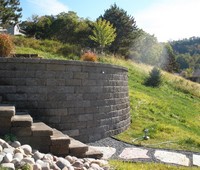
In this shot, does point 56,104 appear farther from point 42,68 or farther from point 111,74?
point 111,74

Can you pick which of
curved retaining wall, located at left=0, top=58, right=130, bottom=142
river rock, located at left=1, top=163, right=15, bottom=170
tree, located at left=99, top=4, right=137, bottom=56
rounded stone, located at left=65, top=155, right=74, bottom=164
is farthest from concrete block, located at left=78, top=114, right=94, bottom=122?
tree, located at left=99, top=4, right=137, bottom=56

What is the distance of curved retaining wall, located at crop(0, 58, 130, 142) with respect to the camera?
6164mm

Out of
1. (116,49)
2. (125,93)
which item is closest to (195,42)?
(116,49)

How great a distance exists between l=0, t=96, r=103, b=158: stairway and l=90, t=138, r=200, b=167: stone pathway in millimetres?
1193

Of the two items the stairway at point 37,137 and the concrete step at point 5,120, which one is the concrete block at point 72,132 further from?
the concrete step at point 5,120

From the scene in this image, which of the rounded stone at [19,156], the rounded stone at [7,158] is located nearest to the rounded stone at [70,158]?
the rounded stone at [19,156]

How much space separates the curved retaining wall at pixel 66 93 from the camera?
6164 mm

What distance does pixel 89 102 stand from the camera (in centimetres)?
712

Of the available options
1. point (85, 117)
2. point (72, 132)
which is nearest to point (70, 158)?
point (72, 132)

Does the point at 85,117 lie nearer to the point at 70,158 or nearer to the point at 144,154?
the point at 144,154

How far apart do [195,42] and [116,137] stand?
128m

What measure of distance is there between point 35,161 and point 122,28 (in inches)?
1418

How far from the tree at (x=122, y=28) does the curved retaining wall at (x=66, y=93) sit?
30614 mm

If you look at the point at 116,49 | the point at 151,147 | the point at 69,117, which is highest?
the point at 116,49
